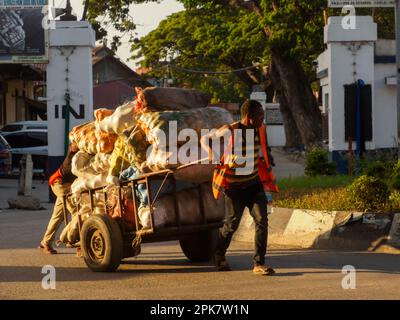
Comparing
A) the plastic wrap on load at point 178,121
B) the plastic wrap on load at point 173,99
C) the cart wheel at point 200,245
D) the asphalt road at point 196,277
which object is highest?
the plastic wrap on load at point 173,99

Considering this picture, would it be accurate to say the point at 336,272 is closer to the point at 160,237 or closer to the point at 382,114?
the point at 160,237

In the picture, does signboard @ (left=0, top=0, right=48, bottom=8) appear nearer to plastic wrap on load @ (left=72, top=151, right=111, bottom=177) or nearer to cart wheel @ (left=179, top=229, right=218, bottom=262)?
plastic wrap on load @ (left=72, top=151, right=111, bottom=177)

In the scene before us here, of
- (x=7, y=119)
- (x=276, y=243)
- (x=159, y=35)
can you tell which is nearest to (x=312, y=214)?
(x=276, y=243)

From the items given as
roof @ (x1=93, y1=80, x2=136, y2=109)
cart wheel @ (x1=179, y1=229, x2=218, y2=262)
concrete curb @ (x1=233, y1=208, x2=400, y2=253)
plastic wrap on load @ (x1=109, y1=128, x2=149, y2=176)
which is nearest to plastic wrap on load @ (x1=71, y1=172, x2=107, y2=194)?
plastic wrap on load @ (x1=109, y1=128, x2=149, y2=176)

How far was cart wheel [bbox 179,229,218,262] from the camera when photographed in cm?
1198

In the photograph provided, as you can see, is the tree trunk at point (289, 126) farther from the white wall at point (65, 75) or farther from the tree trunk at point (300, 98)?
the white wall at point (65, 75)

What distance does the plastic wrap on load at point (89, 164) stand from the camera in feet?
39.5

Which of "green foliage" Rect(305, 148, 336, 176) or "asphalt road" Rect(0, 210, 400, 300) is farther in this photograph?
"green foliage" Rect(305, 148, 336, 176)

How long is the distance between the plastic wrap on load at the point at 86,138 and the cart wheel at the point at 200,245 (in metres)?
1.50

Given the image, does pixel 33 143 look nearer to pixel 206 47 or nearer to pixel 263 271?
pixel 206 47

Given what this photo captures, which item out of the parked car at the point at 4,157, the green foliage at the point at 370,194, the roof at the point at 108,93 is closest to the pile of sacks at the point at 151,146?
the green foliage at the point at 370,194

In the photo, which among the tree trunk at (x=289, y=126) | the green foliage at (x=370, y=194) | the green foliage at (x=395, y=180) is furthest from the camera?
the tree trunk at (x=289, y=126)

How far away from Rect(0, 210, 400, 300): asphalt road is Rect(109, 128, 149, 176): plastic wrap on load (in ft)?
3.79

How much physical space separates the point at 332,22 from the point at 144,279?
12199 mm
